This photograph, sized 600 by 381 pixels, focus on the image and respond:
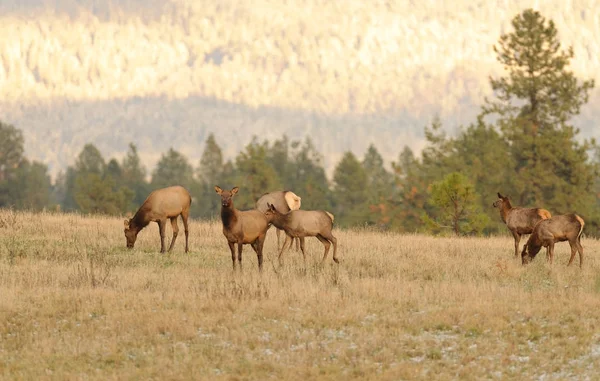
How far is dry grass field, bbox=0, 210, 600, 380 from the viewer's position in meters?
11.6

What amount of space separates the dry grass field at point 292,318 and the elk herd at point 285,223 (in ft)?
1.83

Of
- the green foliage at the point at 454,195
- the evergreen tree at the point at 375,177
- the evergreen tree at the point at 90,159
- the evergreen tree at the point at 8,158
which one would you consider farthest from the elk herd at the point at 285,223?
the evergreen tree at the point at 90,159

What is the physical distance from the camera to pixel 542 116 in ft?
165

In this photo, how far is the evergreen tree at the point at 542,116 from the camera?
1892 inches

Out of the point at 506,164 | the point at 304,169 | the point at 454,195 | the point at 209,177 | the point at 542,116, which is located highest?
the point at 542,116

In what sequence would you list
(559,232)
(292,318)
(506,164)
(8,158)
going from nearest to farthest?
(292,318), (559,232), (506,164), (8,158)

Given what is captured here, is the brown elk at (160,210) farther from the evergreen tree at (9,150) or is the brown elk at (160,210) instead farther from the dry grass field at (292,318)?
the evergreen tree at (9,150)

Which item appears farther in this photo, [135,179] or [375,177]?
[375,177]

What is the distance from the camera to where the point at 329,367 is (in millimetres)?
11445

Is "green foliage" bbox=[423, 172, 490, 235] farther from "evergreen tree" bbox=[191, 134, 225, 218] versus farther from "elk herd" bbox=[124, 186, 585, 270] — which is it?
"evergreen tree" bbox=[191, 134, 225, 218]

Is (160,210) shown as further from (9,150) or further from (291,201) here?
(9,150)

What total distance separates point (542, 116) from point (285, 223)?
113ft

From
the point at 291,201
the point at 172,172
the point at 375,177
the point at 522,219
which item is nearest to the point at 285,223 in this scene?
the point at 291,201

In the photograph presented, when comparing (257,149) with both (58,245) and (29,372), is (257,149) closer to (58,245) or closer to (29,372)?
(58,245)
